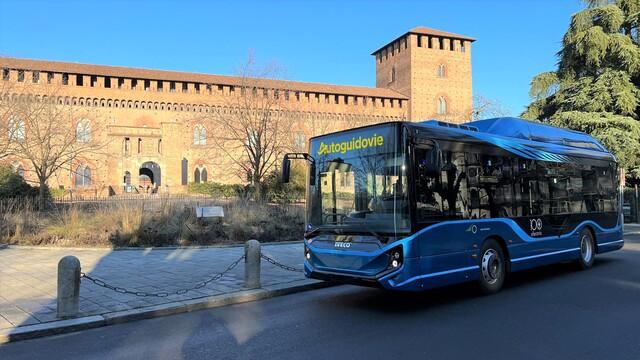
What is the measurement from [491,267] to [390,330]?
2.97 metres

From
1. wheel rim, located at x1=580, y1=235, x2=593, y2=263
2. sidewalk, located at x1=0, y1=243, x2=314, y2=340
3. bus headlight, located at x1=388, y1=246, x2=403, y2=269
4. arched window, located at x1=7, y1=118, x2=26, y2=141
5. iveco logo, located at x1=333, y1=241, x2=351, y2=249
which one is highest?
arched window, located at x1=7, y1=118, x2=26, y2=141

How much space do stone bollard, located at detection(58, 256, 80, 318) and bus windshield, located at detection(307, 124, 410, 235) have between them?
351 centimetres

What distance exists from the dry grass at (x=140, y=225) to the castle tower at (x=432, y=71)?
174 feet

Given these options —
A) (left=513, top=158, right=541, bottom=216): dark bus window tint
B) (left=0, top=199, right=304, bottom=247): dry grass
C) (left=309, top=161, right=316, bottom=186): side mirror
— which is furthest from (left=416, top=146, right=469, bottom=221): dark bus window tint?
(left=0, top=199, right=304, bottom=247): dry grass

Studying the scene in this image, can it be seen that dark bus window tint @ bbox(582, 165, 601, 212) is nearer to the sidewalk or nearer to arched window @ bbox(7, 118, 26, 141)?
the sidewalk

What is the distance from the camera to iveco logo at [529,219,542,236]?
30.2ft

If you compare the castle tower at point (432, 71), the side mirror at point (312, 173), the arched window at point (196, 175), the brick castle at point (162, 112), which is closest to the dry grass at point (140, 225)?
the side mirror at point (312, 173)

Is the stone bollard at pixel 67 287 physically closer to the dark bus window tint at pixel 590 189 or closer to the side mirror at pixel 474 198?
the side mirror at pixel 474 198

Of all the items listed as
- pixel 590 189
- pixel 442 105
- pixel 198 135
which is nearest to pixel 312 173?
pixel 590 189

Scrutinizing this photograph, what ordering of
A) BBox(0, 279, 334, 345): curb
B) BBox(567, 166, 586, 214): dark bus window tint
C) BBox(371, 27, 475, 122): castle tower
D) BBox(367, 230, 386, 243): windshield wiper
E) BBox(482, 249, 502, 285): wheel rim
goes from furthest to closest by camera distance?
1. BBox(371, 27, 475, 122): castle tower
2. BBox(567, 166, 586, 214): dark bus window tint
3. BBox(482, 249, 502, 285): wheel rim
4. BBox(367, 230, 386, 243): windshield wiper
5. BBox(0, 279, 334, 345): curb

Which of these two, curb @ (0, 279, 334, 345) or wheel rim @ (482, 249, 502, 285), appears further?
wheel rim @ (482, 249, 502, 285)

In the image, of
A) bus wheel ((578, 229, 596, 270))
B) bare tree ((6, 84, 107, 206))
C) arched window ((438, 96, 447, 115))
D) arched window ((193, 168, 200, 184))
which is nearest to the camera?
bus wheel ((578, 229, 596, 270))

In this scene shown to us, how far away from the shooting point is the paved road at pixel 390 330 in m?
5.25

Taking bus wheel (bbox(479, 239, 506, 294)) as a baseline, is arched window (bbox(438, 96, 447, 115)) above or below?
above
